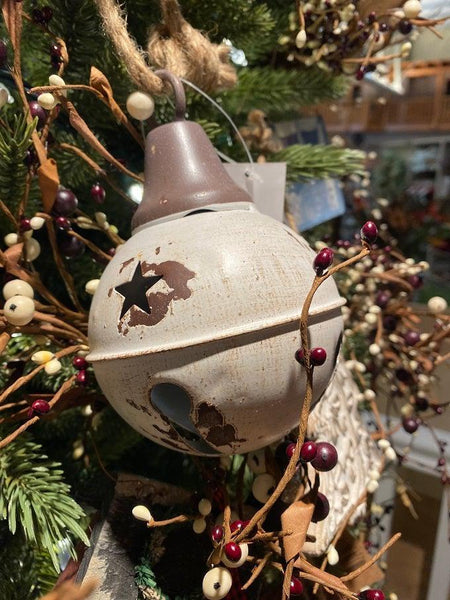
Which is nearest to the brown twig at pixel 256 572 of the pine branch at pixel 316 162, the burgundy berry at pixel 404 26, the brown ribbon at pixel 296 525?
the brown ribbon at pixel 296 525

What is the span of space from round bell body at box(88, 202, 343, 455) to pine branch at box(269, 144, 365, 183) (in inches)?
11.4

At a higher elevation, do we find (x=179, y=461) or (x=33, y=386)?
(x=33, y=386)

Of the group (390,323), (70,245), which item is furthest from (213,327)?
(390,323)

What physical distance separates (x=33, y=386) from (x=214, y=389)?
30 cm

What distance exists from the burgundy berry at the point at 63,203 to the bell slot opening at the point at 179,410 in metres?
0.18

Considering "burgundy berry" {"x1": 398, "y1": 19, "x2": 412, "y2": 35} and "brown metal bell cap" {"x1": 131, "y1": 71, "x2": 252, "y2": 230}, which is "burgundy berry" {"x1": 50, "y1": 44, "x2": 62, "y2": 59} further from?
"burgundy berry" {"x1": 398, "y1": 19, "x2": 412, "y2": 35}

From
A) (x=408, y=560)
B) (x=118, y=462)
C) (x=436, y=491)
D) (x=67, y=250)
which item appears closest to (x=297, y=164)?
(x=67, y=250)

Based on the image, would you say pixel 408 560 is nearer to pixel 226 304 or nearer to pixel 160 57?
pixel 226 304

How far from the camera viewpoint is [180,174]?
0.42 meters

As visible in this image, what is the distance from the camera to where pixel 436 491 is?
0.84m

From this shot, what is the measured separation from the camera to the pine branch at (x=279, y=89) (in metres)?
0.66

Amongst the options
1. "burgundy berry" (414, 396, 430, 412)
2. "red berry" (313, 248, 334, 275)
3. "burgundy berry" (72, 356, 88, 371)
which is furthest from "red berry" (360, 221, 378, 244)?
"burgundy berry" (414, 396, 430, 412)

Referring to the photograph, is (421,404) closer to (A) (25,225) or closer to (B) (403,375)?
(B) (403,375)

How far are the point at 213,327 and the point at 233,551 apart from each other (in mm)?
144
